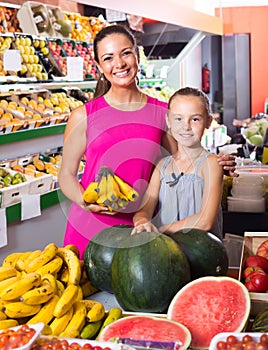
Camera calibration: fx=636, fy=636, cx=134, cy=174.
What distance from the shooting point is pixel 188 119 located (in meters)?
2.39

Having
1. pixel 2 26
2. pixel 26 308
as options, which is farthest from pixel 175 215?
pixel 2 26

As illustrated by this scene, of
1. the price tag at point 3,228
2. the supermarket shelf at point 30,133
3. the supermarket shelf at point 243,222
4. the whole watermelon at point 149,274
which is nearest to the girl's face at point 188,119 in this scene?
the whole watermelon at point 149,274

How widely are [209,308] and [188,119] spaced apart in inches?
33.0

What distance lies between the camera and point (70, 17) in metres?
6.17

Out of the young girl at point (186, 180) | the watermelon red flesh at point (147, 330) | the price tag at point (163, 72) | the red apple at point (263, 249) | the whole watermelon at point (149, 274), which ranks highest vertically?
the price tag at point (163, 72)

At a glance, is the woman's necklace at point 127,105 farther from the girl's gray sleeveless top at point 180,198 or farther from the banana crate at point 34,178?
the banana crate at point 34,178

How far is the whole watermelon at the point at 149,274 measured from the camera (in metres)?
1.86

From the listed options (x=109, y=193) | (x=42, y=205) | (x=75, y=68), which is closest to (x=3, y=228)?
(x=42, y=205)

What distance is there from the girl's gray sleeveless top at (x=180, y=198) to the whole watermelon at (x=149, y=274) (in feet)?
1.85

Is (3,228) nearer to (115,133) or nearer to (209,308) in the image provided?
(115,133)

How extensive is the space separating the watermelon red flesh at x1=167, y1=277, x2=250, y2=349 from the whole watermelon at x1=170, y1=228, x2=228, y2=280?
14 cm

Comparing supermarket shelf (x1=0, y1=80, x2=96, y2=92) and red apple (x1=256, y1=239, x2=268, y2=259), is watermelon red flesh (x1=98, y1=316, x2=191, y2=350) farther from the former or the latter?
supermarket shelf (x1=0, y1=80, x2=96, y2=92)

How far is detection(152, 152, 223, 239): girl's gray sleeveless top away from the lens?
249 centimetres

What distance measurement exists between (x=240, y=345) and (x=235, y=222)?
238 centimetres
